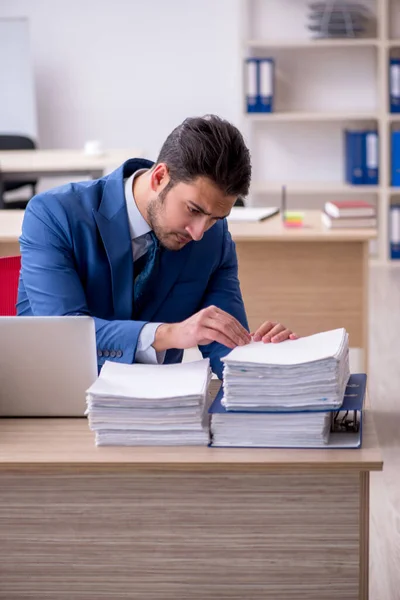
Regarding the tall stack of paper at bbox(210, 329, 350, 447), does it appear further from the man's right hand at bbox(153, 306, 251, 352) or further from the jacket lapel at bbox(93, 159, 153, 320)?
the jacket lapel at bbox(93, 159, 153, 320)

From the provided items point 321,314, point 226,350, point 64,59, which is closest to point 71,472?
point 226,350

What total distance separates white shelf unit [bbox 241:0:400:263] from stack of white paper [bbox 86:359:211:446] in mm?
5016

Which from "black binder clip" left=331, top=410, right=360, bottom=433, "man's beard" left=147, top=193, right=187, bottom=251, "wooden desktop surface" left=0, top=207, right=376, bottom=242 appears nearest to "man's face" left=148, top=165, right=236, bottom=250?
"man's beard" left=147, top=193, right=187, bottom=251

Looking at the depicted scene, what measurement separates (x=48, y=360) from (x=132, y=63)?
5.51 meters

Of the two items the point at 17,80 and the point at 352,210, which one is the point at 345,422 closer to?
the point at 352,210

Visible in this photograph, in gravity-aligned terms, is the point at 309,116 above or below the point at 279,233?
above

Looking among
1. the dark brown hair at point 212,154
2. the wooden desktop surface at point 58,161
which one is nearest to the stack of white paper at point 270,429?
the dark brown hair at point 212,154

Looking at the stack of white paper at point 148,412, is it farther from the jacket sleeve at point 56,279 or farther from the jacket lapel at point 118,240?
the jacket lapel at point 118,240

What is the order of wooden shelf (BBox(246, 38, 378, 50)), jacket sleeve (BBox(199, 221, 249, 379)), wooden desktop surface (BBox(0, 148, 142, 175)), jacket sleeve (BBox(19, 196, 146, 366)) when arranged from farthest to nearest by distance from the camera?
wooden shelf (BBox(246, 38, 378, 50))
wooden desktop surface (BBox(0, 148, 142, 175))
jacket sleeve (BBox(199, 221, 249, 379))
jacket sleeve (BBox(19, 196, 146, 366))

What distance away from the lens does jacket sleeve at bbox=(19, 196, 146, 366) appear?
1.87m

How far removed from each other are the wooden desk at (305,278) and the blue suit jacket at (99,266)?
1.49 metres

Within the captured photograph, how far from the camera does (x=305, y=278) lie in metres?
3.71

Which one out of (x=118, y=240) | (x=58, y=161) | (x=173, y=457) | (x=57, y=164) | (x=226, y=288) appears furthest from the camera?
(x=58, y=161)

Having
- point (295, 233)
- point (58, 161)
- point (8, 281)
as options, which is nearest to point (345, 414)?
point (8, 281)
